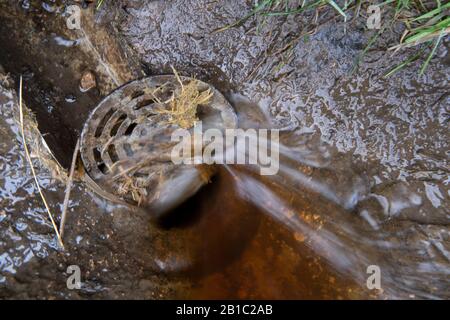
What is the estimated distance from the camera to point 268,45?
2211mm

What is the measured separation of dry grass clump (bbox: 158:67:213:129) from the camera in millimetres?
2164

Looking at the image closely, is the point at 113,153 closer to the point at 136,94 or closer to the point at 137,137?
the point at 137,137

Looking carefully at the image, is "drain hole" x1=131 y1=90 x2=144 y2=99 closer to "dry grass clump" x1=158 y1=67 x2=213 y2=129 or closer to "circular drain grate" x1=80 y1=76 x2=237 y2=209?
"circular drain grate" x1=80 y1=76 x2=237 y2=209

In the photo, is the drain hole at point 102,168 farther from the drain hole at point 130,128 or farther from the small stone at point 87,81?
the small stone at point 87,81

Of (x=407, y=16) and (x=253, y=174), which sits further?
(x=253, y=174)

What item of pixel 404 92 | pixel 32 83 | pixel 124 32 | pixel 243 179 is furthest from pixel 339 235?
pixel 32 83

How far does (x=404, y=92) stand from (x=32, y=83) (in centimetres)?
182

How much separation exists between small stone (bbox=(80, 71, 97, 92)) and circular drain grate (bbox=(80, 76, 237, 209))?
203 millimetres

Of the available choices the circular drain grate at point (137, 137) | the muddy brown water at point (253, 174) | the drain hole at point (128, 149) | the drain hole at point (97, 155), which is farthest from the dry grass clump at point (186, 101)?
the drain hole at point (97, 155)

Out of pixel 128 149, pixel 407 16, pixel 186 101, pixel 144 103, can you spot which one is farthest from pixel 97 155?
pixel 407 16

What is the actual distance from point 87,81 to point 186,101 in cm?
56

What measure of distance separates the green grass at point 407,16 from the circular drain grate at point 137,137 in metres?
0.50

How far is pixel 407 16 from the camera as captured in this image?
2.05 metres

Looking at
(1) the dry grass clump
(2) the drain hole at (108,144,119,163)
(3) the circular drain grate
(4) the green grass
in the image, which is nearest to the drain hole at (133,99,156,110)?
(3) the circular drain grate
